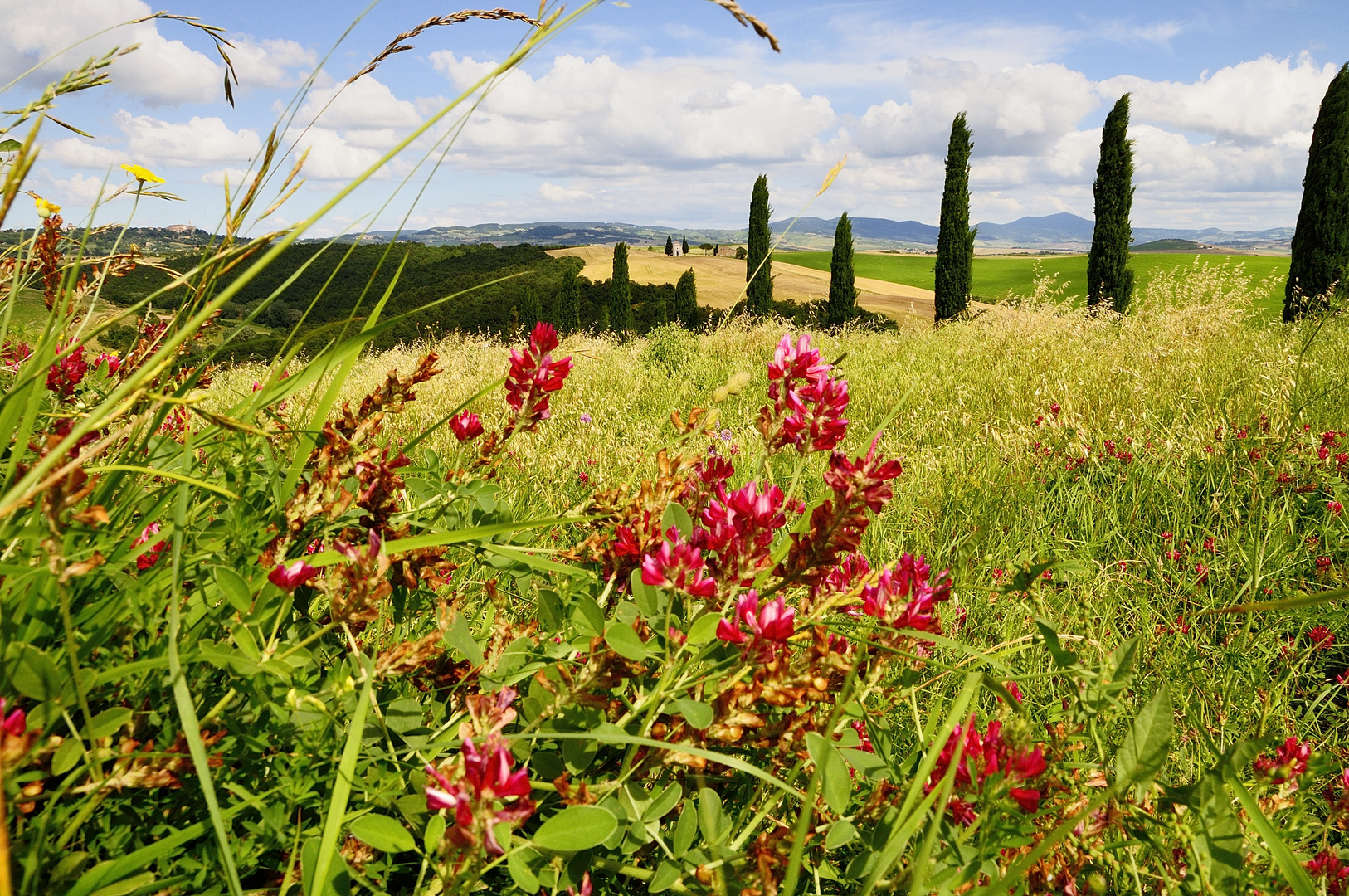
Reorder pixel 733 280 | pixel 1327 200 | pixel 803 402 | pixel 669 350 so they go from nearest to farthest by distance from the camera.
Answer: pixel 803 402 < pixel 669 350 < pixel 1327 200 < pixel 733 280

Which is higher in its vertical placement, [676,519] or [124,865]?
[676,519]

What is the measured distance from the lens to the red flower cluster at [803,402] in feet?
3.90

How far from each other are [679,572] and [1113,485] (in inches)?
122

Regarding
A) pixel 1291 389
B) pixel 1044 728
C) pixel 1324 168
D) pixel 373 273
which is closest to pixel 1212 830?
pixel 1044 728

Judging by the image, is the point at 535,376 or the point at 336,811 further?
the point at 535,376

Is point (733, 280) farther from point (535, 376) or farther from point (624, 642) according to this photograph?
point (624, 642)

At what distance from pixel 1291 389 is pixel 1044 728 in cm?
346

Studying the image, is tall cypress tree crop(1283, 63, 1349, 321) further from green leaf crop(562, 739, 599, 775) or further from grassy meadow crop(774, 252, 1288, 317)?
grassy meadow crop(774, 252, 1288, 317)

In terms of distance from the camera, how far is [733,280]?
156 ft

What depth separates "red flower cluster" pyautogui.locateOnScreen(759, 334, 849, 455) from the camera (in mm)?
1188

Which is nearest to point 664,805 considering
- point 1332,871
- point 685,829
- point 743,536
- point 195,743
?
point 685,829

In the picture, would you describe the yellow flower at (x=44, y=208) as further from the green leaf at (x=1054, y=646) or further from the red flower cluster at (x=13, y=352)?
the green leaf at (x=1054, y=646)

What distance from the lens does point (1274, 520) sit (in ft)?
8.27

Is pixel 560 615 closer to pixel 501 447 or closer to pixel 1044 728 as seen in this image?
pixel 501 447
